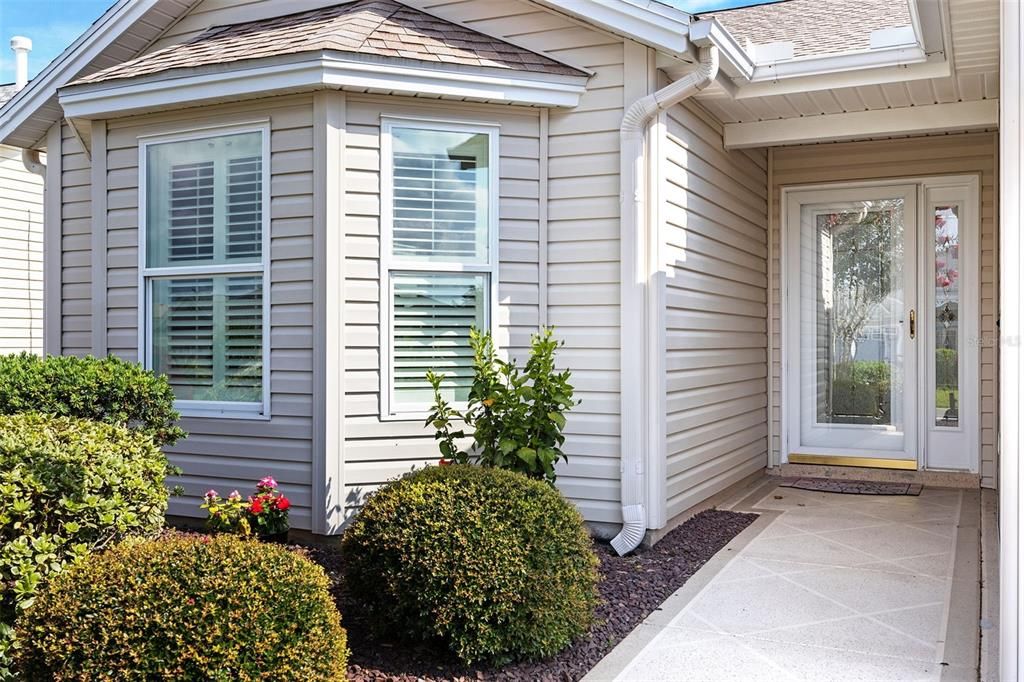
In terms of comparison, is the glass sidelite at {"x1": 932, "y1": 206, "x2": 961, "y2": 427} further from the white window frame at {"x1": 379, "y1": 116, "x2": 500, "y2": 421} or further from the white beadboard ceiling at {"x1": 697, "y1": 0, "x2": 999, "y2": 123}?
the white window frame at {"x1": 379, "y1": 116, "x2": 500, "y2": 421}

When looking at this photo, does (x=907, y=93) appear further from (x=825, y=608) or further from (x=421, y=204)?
(x=825, y=608)

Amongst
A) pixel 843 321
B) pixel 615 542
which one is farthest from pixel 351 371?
pixel 843 321

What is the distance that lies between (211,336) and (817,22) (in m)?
4.84

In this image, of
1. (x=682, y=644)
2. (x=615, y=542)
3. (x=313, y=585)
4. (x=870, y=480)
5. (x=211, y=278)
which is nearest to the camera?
(x=313, y=585)

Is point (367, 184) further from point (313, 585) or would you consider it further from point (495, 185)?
point (313, 585)

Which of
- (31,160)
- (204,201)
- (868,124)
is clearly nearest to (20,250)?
(31,160)

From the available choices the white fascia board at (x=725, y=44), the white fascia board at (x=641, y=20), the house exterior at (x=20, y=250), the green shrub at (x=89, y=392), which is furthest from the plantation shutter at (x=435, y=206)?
the house exterior at (x=20, y=250)

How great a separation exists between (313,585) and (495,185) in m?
2.98

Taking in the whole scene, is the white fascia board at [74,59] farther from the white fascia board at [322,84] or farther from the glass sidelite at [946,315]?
the glass sidelite at [946,315]

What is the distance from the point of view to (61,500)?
2.98 meters

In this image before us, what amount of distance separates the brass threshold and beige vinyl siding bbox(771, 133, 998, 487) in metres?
0.22

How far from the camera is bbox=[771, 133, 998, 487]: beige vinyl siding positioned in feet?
22.1

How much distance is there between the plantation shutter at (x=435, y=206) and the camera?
5.08 metres

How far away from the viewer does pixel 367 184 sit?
500 cm
